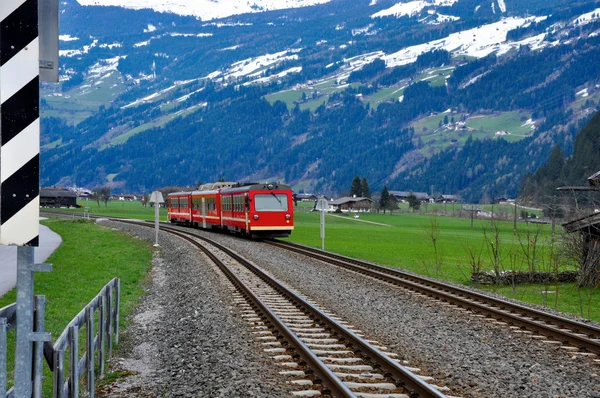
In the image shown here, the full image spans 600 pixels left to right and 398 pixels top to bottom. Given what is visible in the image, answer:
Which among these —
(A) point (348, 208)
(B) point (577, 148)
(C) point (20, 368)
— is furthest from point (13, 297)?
(B) point (577, 148)

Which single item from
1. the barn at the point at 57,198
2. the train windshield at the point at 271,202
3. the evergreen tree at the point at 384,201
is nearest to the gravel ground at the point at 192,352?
the train windshield at the point at 271,202

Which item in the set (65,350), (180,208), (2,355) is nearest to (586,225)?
(65,350)

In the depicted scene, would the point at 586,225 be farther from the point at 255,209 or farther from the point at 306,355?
the point at 306,355

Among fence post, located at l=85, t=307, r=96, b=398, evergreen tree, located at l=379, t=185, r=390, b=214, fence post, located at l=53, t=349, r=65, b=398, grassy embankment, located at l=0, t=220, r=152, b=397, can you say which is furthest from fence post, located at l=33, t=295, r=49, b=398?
evergreen tree, located at l=379, t=185, r=390, b=214

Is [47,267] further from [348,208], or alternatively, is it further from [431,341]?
[348,208]

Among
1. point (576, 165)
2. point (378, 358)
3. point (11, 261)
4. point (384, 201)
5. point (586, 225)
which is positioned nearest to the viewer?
point (378, 358)

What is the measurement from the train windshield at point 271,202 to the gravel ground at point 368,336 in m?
19.5

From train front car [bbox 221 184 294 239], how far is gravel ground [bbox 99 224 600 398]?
19.5 metres

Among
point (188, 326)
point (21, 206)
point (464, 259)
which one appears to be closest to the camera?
point (21, 206)

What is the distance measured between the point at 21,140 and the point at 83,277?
20.4 m

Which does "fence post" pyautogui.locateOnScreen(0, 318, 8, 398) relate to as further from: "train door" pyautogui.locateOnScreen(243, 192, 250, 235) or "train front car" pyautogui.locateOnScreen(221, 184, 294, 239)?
"train door" pyautogui.locateOnScreen(243, 192, 250, 235)

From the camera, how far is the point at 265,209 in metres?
40.2

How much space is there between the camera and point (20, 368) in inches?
173

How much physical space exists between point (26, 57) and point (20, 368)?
1.85 metres
